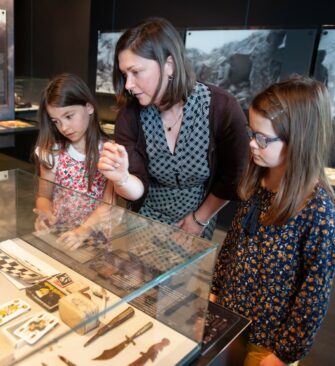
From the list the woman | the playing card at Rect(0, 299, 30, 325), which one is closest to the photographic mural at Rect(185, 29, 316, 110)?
the woman

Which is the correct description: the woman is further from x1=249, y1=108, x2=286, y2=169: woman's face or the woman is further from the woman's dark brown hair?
x1=249, y1=108, x2=286, y2=169: woman's face

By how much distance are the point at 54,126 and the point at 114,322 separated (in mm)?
1012

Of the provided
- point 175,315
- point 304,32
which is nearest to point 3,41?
point 304,32

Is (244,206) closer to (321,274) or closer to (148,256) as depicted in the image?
(321,274)

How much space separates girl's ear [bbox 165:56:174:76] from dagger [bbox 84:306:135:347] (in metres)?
0.67

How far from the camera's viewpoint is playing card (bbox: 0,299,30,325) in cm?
79

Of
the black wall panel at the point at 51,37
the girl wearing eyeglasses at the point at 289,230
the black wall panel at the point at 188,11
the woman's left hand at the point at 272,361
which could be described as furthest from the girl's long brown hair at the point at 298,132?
the black wall panel at the point at 51,37

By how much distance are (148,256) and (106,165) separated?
0.88 feet

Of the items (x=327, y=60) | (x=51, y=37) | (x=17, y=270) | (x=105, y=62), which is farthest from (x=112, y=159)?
(x=51, y=37)

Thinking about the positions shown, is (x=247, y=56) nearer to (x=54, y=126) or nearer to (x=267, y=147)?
(x=54, y=126)

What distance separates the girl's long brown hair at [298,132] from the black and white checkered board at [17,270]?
2.16 ft

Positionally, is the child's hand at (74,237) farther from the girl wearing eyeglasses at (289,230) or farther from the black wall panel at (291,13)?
the black wall panel at (291,13)

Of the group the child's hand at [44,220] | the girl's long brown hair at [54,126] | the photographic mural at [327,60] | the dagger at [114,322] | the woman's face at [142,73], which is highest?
the photographic mural at [327,60]

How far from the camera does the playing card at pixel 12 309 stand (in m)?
0.79
